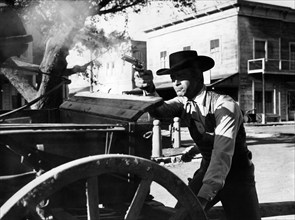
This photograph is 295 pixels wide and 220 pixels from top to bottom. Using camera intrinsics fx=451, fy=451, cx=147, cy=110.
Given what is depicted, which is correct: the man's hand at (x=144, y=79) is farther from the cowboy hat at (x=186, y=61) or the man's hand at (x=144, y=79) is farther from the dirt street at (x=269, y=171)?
the dirt street at (x=269, y=171)

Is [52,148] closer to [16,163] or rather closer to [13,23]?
[16,163]

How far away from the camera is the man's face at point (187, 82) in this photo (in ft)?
10.2

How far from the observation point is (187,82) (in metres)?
3.11

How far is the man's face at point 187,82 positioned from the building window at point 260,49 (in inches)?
1079

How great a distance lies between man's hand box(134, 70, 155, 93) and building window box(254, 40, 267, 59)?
27.0m

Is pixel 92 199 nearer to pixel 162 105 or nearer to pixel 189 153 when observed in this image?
pixel 162 105

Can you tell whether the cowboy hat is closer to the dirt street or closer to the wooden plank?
the wooden plank

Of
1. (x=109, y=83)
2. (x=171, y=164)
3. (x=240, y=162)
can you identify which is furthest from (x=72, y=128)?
(x=109, y=83)

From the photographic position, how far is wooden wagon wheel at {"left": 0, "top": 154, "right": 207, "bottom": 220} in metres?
1.87

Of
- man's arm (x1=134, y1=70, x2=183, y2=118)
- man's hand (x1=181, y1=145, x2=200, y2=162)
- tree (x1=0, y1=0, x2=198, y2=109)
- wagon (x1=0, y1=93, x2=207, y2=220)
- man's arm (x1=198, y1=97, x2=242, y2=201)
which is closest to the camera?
wagon (x1=0, y1=93, x2=207, y2=220)

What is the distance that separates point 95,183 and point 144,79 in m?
1.64

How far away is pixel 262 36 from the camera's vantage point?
1169 inches

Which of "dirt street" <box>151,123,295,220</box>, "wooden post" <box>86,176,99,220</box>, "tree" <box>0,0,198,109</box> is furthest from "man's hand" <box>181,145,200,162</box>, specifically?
"tree" <box>0,0,198,109</box>

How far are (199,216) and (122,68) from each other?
34.7 m
